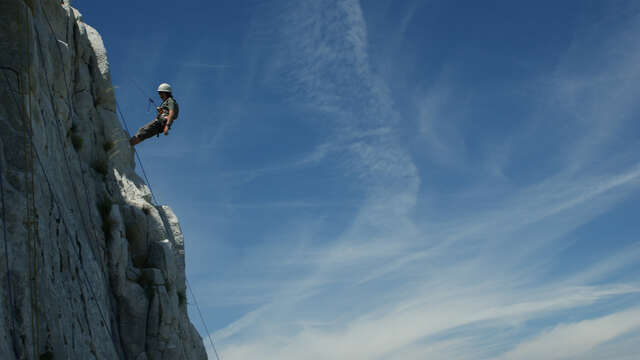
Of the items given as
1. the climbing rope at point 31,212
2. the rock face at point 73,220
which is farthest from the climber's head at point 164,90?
the climbing rope at point 31,212

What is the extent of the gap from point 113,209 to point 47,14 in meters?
7.74

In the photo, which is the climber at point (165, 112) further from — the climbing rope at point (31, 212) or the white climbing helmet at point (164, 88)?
the climbing rope at point (31, 212)

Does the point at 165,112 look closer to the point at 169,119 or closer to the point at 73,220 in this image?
the point at 169,119

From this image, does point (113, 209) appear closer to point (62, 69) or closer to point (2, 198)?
point (62, 69)

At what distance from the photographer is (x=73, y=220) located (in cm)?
1786

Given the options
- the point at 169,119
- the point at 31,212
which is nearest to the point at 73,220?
the point at 31,212

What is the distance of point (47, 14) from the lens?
818 inches

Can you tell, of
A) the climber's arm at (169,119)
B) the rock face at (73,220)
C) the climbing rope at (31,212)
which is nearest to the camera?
the climbing rope at (31,212)

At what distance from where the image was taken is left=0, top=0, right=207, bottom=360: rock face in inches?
541

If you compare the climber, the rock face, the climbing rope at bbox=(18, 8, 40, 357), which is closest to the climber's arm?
the climber

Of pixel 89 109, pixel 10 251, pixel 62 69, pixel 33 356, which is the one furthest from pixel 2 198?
pixel 89 109

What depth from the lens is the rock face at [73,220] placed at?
1374cm

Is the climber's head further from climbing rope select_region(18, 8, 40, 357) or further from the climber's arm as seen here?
climbing rope select_region(18, 8, 40, 357)

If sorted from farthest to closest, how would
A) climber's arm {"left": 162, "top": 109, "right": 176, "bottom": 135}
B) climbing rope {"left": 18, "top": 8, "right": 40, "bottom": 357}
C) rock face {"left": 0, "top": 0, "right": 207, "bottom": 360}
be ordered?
climber's arm {"left": 162, "top": 109, "right": 176, "bottom": 135} < rock face {"left": 0, "top": 0, "right": 207, "bottom": 360} < climbing rope {"left": 18, "top": 8, "right": 40, "bottom": 357}
